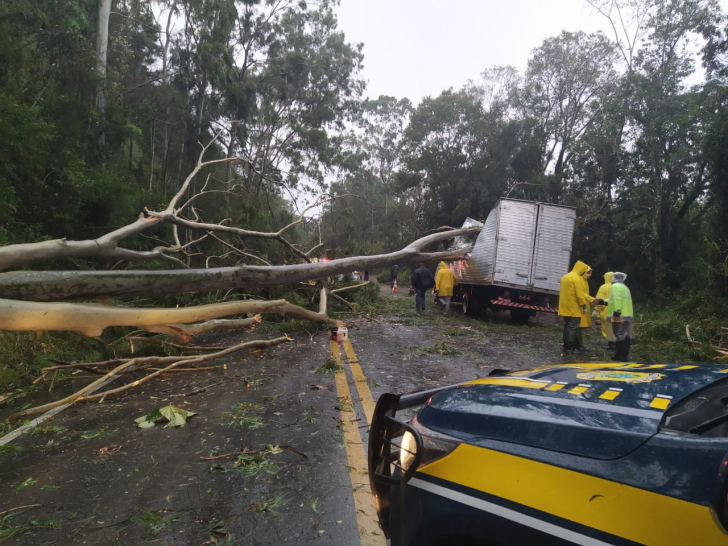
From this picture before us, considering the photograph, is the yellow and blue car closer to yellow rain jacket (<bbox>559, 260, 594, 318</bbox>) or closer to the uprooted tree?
the uprooted tree

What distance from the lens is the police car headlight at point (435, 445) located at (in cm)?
163

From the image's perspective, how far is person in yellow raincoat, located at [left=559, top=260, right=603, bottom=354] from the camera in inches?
325

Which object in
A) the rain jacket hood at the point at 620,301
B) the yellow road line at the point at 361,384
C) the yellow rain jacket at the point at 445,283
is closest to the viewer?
the yellow road line at the point at 361,384

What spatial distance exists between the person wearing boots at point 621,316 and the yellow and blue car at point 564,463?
6.26 m

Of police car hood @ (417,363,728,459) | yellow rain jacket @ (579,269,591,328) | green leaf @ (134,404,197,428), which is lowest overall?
green leaf @ (134,404,197,428)

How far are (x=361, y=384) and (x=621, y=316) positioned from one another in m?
4.79

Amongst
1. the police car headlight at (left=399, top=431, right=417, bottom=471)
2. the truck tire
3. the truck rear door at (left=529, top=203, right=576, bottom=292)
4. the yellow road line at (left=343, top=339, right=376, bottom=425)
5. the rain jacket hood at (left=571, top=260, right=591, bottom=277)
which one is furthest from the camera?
the truck tire

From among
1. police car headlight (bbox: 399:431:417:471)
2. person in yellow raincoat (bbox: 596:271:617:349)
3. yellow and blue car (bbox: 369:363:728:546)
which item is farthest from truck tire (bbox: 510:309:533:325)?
police car headlight (bbox: 399:431:417:471)

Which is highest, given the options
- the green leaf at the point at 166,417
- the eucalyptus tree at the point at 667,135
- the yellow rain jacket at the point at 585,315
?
the eucalyptus tree at the point at 667,135

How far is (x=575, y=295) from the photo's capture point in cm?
827

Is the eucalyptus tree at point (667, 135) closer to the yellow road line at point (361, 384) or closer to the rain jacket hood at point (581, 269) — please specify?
the rain jacket hood at point (581, 269)

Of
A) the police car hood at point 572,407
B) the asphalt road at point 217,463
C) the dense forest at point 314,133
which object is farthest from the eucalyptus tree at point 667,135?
the police car hood at point 572,407

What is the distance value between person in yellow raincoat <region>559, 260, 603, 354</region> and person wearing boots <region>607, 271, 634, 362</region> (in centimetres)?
50

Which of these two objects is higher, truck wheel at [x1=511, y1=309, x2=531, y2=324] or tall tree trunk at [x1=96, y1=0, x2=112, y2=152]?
tall tree trunk at [x1=96, y1=0, x2=112, y2=152]
